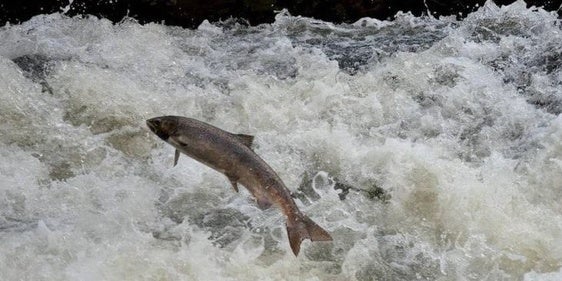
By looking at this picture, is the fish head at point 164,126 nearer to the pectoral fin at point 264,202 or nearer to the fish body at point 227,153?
A: the fish body at point 227,153

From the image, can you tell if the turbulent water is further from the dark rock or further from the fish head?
the fish head

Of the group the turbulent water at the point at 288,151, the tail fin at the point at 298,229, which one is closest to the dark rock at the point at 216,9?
the turbulent water at the point at 288,151

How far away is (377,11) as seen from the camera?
7.30 metres

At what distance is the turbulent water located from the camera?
3.44 meters

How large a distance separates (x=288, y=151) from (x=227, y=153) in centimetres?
188

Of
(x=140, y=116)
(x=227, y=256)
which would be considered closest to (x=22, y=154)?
(x=140, y=116)

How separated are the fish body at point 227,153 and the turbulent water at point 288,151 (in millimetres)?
722

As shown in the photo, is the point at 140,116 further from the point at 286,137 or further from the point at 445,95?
the point at 445,95

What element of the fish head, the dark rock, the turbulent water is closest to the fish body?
the fish head

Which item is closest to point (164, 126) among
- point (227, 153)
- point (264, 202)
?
point (227, 153)

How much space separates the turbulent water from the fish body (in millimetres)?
722

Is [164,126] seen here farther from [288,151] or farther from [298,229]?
[288,151]

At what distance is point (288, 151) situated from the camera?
442cm

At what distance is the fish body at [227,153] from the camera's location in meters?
2.52
